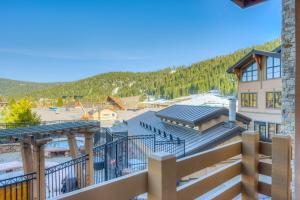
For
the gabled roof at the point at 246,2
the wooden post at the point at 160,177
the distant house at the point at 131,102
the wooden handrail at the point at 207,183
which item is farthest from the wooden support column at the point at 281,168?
the distant house at the point at 131,102

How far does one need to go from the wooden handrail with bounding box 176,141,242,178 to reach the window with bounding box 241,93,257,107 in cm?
1461

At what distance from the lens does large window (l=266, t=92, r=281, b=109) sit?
42.6 ft

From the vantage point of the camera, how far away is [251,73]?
1495cm

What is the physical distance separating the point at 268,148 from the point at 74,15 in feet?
78.1

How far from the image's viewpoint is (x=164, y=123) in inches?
423

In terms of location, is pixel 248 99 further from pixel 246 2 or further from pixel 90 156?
pixel 246 2

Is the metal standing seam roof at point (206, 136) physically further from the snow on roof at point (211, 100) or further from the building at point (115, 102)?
the building at point (115, 102)

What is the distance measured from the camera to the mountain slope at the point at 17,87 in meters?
29.5

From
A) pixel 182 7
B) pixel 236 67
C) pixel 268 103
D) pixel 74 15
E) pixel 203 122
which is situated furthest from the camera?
pixel 74 15

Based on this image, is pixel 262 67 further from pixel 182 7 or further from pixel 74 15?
pixel 74 15

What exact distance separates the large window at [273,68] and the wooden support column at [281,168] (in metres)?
13.1

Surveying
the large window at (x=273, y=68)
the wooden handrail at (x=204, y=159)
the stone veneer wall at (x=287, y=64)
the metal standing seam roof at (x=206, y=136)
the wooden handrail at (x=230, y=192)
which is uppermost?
the large window at (x=273, y=68)

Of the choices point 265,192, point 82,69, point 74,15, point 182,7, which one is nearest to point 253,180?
point 265,192

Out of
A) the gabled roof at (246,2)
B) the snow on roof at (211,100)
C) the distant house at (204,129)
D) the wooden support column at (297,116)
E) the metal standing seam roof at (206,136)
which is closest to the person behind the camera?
the wooden support column at (297,116)
